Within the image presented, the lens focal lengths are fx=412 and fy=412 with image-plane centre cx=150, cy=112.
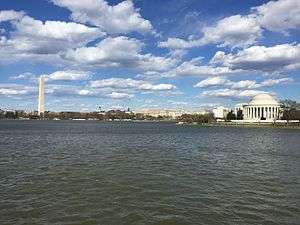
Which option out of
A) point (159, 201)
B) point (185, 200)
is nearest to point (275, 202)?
point (185, 200)

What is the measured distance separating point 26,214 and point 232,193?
1129 centimetres

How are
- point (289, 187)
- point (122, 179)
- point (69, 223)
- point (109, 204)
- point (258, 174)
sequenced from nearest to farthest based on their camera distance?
point (69, 223)
point (109, 204)
point (289, 187)
point (122, 179)
point (258, 174)

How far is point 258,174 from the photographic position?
31141mm

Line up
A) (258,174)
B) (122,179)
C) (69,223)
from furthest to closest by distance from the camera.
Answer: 1. (258,174)
2. (122,179)
3. (69,223)

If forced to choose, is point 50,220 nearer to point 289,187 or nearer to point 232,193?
point 232,193

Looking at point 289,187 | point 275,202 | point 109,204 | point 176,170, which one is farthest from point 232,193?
point 176,170

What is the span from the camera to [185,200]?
21172 millimetres

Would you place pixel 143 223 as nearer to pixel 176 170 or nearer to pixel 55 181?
pixel 55 181

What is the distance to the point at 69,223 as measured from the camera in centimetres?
1655

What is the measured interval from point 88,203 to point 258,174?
15.7m

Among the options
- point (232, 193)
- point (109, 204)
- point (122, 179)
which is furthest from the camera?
Result: point (122, 179)

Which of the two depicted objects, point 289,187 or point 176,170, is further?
point 176,170

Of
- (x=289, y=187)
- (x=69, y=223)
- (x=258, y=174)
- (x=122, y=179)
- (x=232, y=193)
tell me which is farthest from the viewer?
(x=258, y=174)

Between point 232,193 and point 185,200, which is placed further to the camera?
point 232,193
